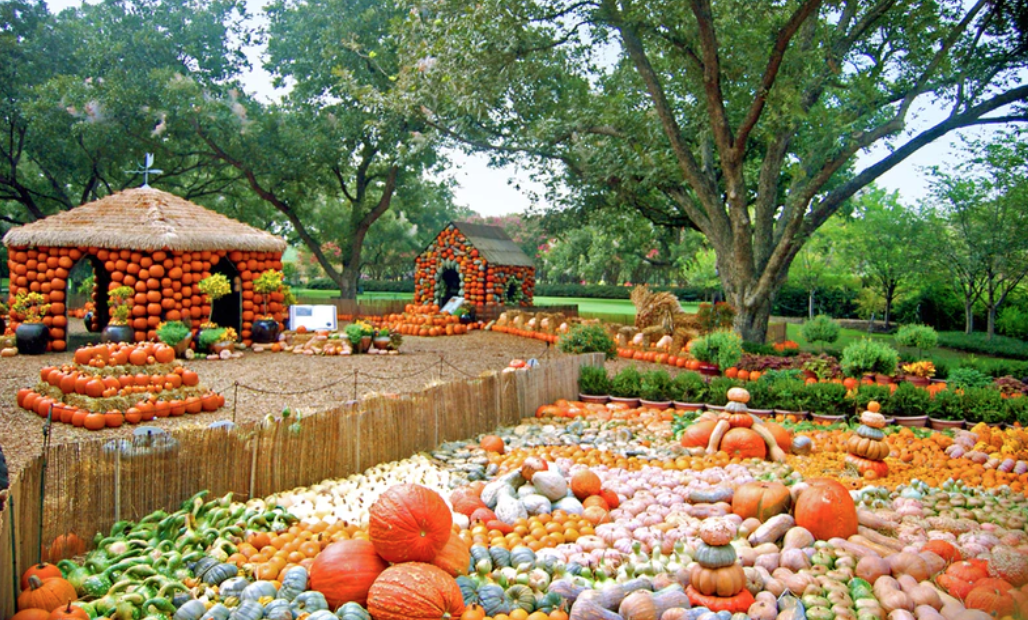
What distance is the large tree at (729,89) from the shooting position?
13141 mm

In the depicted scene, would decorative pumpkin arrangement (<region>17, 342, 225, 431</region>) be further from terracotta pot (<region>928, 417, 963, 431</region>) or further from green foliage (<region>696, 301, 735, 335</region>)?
green foliage (<region>696, 301, 735, 335</region>)

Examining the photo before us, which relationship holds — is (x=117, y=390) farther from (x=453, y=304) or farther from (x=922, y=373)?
(x=453, y=304)

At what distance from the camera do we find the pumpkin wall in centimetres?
1559

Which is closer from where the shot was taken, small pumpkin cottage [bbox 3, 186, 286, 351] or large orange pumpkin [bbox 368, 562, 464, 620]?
large orange pumpkin [bbox 368, 562, 464, 620]

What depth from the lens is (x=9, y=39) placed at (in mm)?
22953

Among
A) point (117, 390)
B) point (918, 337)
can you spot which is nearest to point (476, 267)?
point (918, 337)

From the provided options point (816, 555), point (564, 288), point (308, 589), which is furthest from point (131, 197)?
point (564, 288)

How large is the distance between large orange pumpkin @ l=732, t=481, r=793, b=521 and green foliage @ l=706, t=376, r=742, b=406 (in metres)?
4.53

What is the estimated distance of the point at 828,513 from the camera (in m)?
4.85

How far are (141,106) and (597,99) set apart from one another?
1490 cm

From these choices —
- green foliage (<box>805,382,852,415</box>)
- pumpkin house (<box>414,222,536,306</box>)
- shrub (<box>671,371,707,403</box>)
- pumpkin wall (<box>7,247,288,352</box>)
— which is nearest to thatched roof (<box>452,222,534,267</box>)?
pumpkin house (<box>414,222,536,306</box>)

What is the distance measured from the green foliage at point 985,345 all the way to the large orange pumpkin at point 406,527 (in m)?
18.0

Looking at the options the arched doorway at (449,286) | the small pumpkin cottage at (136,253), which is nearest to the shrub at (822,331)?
the arched doorway at (449,286)

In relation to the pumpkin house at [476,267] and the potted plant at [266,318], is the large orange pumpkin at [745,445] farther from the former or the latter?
the pumpkin house at [476,267]
